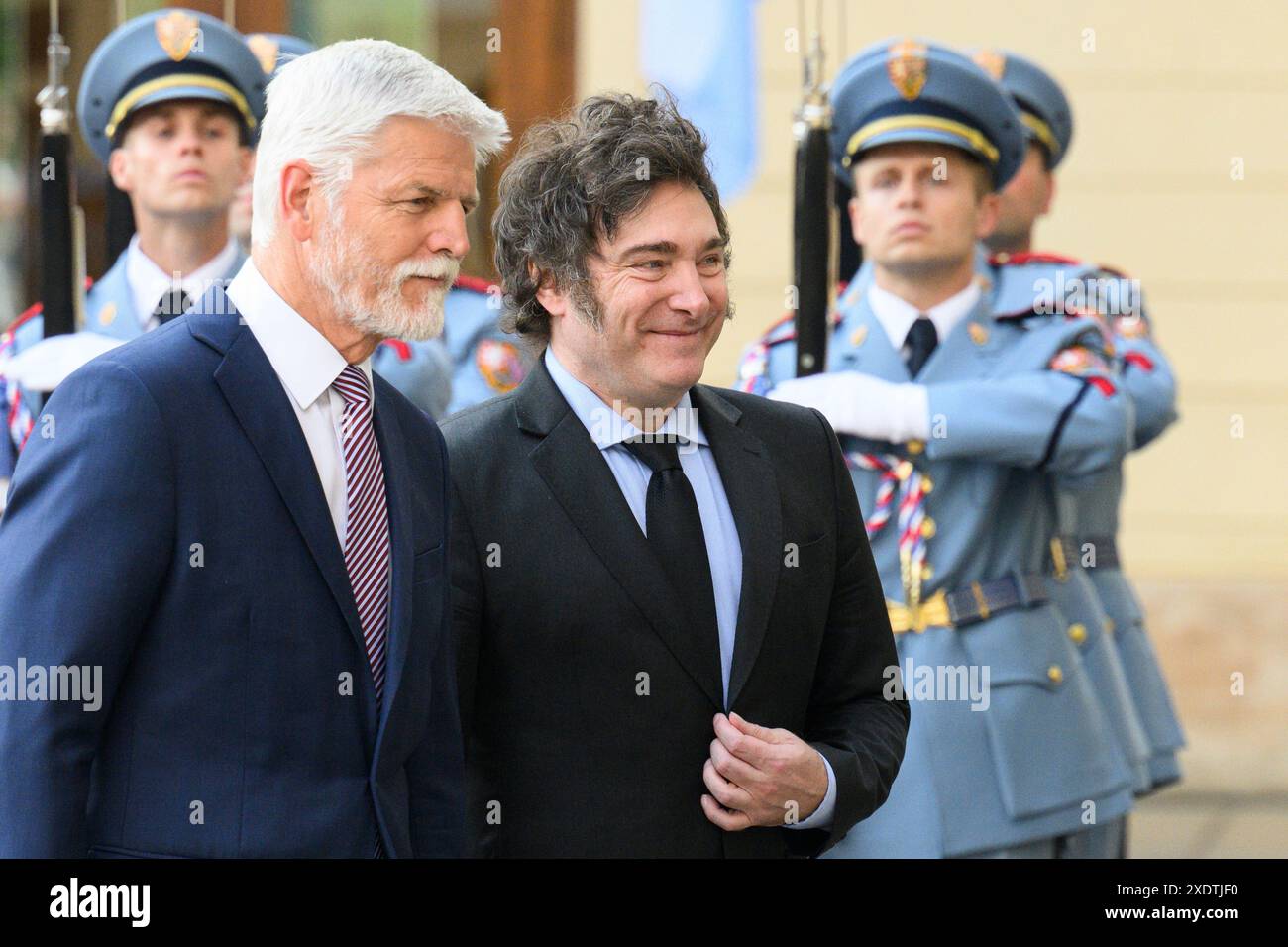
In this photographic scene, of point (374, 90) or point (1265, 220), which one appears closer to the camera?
point (374, 90)

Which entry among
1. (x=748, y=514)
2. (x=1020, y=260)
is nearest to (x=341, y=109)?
→ (x=748, y=514)

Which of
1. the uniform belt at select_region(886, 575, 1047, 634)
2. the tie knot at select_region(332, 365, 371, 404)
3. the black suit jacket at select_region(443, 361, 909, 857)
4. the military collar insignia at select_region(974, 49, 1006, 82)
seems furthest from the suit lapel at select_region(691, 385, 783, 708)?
the military collar insignia at select_region(974, 49, 1006, 82)

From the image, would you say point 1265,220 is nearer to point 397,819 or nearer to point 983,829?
point 983,829

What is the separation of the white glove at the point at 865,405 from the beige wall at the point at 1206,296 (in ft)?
10.3

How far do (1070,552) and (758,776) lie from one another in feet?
6.62

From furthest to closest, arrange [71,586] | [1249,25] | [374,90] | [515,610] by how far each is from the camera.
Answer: [1249,25], [515,610], [374,90], [71,586]

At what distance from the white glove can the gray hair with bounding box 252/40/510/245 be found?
1745 mm

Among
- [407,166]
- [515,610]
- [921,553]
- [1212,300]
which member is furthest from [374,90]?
[1212,300]

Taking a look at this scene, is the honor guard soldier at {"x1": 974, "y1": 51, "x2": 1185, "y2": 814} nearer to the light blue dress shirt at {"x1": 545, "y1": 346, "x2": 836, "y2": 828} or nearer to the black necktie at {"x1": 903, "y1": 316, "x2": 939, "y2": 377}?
the black necktie at {"x1": 903, "y1": 316, "x2": 939, "y2": 377}

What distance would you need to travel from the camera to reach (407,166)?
2.11m

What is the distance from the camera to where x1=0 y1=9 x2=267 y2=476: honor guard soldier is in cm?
409

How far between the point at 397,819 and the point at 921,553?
1.94 m

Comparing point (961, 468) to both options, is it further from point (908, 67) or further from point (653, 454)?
point (653, 454)

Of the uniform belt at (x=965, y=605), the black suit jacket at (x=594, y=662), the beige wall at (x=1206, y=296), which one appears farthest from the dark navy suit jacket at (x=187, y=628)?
the beige wall at (x=1206, y=296)
